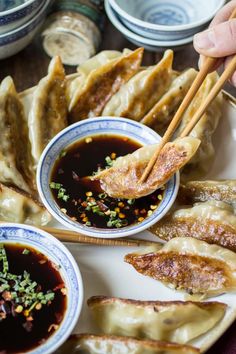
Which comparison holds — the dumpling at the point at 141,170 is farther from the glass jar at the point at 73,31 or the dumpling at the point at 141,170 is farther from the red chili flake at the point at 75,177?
the glass jar at the point at 73,31

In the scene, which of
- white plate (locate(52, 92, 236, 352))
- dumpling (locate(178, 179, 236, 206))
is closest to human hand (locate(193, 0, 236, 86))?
dumpling (locate(178, 179, 236, 206))

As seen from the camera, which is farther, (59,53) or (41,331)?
(59,53)

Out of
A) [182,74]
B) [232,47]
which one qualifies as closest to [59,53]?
[182,74]

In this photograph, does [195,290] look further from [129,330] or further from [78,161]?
[78,161]

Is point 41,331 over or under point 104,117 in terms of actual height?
under

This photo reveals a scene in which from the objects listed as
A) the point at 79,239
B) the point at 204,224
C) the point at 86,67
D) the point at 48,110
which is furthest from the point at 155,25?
the point at 79,239

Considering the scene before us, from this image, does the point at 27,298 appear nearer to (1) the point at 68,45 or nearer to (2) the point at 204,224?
(2) the point at 204,224
